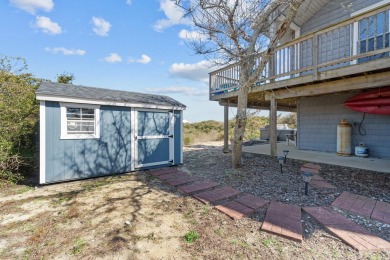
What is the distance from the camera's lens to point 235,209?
3066 millimetres

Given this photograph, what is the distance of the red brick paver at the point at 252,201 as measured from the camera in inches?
125

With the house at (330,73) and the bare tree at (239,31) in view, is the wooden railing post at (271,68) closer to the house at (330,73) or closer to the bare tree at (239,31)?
the house at (330,73)

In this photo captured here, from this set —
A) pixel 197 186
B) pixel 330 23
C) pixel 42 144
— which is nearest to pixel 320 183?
pixel 197 186

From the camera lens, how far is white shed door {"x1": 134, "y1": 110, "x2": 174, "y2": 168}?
5.82m

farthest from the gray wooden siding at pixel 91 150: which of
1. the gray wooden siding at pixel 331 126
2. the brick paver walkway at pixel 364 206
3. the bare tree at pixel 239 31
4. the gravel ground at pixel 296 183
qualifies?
the gray wooden siding at pixel 331 126

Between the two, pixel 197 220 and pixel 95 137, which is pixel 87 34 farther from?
pixel 197 220

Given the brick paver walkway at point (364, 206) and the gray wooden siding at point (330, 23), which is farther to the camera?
the gray wooden siding at point (330, 23)

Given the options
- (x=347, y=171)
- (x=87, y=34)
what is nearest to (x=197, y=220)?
(x=347, y=171)

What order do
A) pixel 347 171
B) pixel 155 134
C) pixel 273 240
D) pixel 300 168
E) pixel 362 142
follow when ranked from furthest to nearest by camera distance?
pixel 362 142
pixel 155 134
pixel 300 168
pixel 347 171
pixel 273 240

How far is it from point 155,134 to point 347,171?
512 centimetres

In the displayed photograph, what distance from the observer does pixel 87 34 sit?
28.0 feet

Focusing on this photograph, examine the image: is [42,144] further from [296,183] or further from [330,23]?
[330,23]

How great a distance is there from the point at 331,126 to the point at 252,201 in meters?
5.89

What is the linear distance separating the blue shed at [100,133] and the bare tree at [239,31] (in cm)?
211
